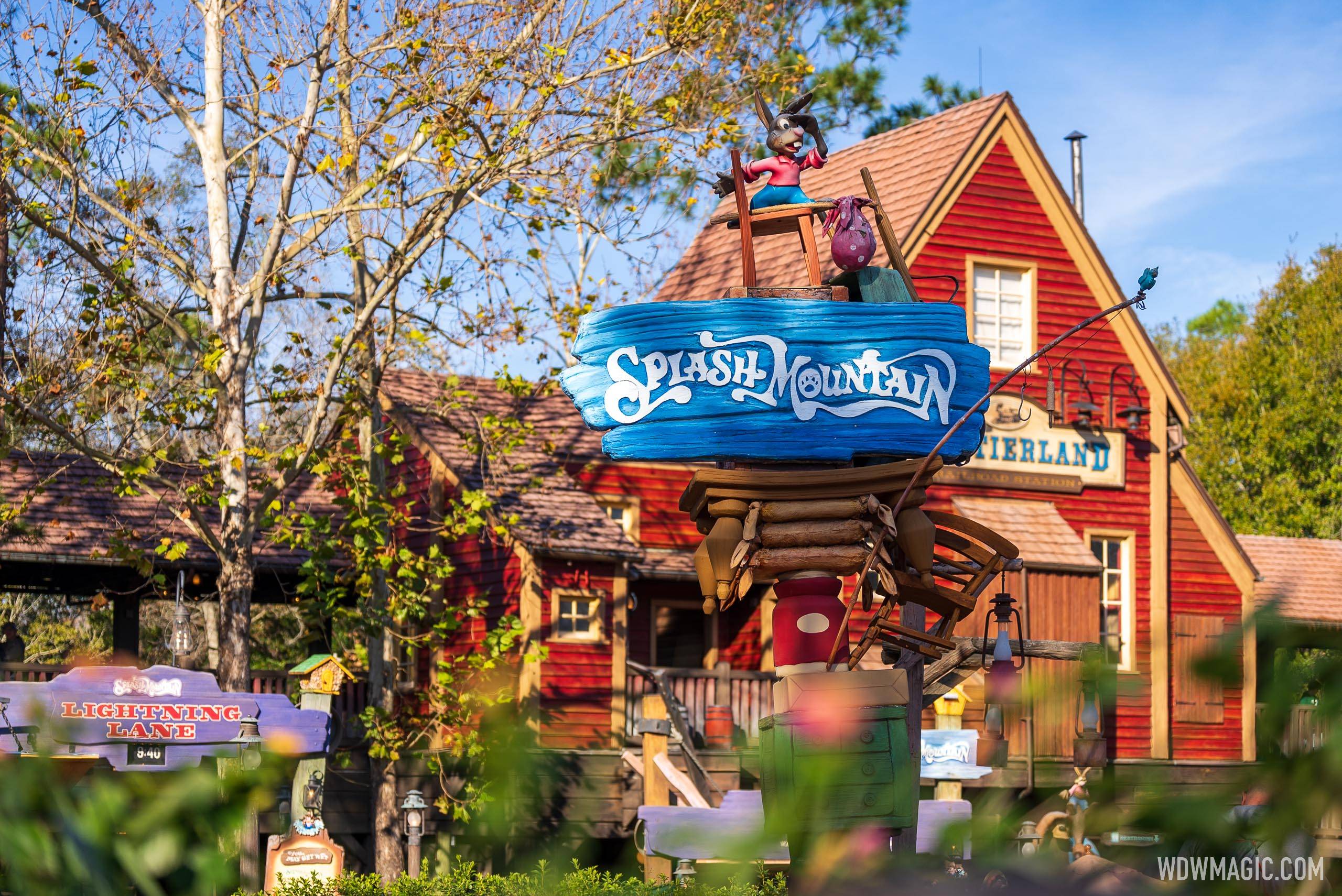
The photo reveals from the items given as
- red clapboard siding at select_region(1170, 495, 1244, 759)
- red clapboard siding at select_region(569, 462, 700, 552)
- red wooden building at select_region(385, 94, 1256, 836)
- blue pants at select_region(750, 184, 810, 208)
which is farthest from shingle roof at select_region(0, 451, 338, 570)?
red clapboard siding at select_region(1170, 495, 1244, 759)

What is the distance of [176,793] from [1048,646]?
8.84 m

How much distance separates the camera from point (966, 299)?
1945cm

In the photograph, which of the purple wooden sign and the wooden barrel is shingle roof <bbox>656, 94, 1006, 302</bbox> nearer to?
the wooden barrel

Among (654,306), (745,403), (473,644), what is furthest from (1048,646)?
(473,644)

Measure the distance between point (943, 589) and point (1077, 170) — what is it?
2312cm

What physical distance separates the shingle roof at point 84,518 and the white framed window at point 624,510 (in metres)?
3.55

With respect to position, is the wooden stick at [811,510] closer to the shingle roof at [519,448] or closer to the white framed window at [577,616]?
the shingle roof at [519,448]

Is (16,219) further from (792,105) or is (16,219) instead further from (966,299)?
(966,299)

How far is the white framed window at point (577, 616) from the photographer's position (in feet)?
57.1

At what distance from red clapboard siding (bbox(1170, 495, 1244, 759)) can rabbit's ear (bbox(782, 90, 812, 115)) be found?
11.9m

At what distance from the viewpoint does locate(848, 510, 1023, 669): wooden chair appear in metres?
9.27

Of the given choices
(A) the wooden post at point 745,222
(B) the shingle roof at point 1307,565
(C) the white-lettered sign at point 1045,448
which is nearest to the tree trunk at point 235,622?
(A) the wooden post at point 745,222

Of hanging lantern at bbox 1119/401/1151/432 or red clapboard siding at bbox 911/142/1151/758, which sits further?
hanging lantern at bbox 1119/401/1151/432

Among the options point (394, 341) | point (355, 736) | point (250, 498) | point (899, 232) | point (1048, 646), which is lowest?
point (355, 736)
